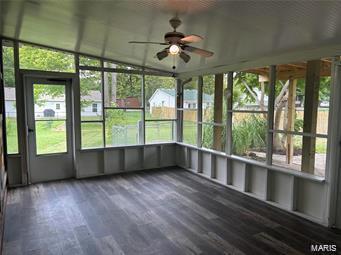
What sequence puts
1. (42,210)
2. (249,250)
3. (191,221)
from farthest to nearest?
(42,210)
(191,221)
(249,250)

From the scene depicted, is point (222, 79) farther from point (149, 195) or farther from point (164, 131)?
point (149, 195)

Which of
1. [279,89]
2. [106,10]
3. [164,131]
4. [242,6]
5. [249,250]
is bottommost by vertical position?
[249,250]

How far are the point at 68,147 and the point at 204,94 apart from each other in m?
3.29

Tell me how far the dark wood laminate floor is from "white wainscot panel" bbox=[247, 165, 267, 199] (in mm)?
223

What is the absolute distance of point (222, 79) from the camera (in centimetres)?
517

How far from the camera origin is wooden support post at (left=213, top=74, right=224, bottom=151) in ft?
17.1

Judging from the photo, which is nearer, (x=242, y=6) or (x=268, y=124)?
(x=242, y=6)

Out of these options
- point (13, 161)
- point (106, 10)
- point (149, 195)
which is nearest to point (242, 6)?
point (106, 10)

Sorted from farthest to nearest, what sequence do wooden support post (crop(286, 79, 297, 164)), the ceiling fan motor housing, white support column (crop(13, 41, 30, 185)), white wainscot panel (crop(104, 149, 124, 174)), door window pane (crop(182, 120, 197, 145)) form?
door window pane (crop(182, 120, 197, 145)) < white wainscot panel (crop(104, 149, 124, 174)) < white support column (crop(13, 41, 30, 185)) < wooden support post (crop(286, 79, 297, 164)) < the ceiling fan motor housing

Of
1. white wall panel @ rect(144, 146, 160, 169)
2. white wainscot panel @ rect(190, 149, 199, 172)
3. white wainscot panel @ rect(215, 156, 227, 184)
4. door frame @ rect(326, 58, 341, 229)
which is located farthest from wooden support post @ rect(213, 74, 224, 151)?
door frame @ rect(326, 58, 341, 229)

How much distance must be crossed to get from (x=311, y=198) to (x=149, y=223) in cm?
237

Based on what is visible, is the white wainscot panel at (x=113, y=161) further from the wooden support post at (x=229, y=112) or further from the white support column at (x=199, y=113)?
the wooden support post at (x=229, y=112)

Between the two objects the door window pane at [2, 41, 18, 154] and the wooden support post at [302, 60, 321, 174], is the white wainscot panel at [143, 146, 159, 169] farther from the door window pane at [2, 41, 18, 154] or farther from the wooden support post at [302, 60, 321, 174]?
the wooden support post at [302, 60, 321, 174]

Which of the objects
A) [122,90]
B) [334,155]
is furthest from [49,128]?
[334,155]
